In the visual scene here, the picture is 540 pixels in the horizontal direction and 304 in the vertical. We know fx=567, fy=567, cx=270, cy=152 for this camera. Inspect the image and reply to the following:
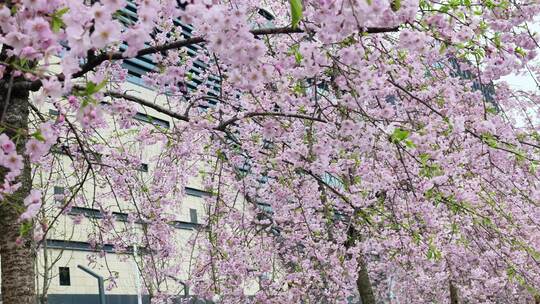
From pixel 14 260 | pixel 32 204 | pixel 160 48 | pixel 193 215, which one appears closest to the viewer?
pixel 32 204

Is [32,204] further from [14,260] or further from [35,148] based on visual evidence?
[14,260]

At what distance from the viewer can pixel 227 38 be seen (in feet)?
9.19

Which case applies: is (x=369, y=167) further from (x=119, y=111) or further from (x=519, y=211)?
(x=519, y=211)

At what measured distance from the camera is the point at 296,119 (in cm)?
612

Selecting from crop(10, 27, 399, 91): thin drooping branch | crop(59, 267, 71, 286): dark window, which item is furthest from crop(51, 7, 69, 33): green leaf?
crop(59, 267, 71, 286): dark window

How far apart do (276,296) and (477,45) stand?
5.40 m

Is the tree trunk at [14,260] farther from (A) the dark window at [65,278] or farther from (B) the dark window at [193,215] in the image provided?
(B) the dark window at [193,215]

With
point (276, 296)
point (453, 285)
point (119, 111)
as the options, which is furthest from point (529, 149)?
point (453, 285)

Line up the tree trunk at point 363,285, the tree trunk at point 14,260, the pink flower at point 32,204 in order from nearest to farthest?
the pink flower at point 32,204
the tree trunk at point 14,260
the tree trunk at point 363,285

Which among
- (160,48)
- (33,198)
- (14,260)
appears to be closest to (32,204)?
(33,198)

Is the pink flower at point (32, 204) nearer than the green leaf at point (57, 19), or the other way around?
the green leaf at point (57, 19)

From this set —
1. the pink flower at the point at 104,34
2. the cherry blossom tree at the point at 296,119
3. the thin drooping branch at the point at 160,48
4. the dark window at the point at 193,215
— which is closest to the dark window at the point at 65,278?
the dark window at the point at 193,215

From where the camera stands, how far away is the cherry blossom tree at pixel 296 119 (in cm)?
265

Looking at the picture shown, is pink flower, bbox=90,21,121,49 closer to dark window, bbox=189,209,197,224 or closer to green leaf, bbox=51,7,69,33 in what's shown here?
green leaf, bbox=51,7,69,33
